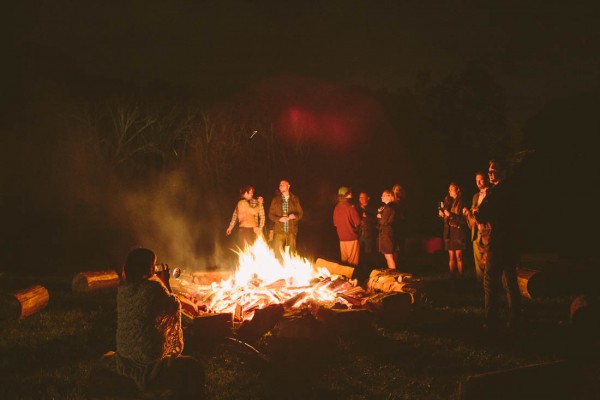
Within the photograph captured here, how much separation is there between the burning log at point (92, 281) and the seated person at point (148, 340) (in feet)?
17.3

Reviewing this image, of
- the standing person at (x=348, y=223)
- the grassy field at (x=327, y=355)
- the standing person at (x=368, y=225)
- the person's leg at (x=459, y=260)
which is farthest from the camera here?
the standing person at (x=368, y=225)

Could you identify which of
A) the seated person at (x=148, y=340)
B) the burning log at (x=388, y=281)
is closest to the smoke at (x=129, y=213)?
the burning log at (x=388, y=281)

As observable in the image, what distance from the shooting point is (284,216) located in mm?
9961

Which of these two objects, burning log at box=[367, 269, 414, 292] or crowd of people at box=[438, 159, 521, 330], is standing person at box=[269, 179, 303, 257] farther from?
crowd of people at box=[438, 159, 521, 330]

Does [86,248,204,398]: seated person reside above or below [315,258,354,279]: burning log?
above

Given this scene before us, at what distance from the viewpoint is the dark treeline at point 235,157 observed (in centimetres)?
1577

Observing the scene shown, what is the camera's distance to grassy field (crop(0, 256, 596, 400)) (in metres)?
4.55

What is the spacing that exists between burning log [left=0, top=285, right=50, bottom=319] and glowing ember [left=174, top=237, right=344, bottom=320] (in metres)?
2.05

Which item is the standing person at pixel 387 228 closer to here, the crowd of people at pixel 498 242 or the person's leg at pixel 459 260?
the person's leg at pixel 459 260

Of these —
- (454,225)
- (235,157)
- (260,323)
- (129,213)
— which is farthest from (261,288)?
(235,157)

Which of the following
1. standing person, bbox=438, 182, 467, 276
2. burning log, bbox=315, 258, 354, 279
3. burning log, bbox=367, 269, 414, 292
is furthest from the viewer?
standing person, bbox=438, 182, 467, 276

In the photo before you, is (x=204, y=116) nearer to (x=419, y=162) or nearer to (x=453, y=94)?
(x=419, y=162)

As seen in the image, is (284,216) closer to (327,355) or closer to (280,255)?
(280,255)

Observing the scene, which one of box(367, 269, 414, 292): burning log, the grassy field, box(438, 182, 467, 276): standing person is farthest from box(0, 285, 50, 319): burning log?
box(438, 182, 467, 276): standing person
